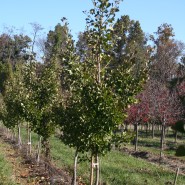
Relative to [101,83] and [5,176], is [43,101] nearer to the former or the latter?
[5,176]

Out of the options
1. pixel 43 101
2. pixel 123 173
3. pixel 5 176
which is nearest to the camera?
pixel 5 176

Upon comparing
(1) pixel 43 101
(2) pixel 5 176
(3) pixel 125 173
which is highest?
(1) pixel 43 101

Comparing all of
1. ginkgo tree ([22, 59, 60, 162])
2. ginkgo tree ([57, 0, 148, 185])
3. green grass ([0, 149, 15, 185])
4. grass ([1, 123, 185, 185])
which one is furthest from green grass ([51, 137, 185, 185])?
ginkgo tree ([57, 0, 148, 185])

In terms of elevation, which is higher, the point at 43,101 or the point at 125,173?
the point at 43,101

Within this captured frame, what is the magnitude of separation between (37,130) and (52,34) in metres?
63.3

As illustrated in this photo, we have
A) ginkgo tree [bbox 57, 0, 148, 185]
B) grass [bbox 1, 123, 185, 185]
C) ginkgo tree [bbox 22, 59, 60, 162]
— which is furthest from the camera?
ginkgo tree [bbox 22, 59, 60, 162]

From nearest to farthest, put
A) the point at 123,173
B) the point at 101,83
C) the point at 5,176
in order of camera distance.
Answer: the point at 101,83, the point at 5,176, the point at 123,173

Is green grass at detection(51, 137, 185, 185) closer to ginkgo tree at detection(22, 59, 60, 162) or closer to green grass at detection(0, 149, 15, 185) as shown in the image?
ginkgo tree at detection(22, 59, 60, 162)

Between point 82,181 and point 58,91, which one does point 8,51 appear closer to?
point 58,91

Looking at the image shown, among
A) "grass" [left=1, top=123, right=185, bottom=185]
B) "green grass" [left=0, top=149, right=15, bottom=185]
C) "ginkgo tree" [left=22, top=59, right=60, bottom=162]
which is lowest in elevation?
"grass" [left=1, top=123, right=185, bottom=185]

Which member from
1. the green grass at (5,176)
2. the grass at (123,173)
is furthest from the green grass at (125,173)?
the green grass at (5,176)

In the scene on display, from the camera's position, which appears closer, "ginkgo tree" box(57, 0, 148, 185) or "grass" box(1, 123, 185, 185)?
"ginkgo tree" box(57, 0, 148, 185)

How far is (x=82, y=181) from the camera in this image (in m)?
13.9

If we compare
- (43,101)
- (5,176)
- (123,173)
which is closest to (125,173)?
(123,173)
